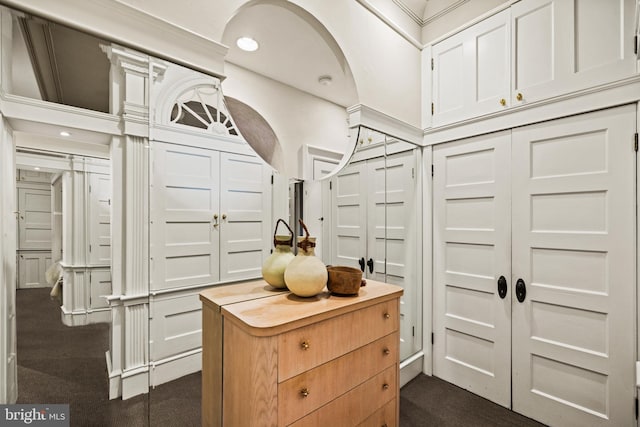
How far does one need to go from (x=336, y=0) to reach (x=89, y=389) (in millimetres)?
2195

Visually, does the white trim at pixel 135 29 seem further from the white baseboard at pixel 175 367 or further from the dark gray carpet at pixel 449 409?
the dark gray carpet at pixel 449 409

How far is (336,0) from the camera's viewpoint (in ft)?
5.85

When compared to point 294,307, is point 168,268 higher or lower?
higher

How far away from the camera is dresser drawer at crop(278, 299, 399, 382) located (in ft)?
3.37

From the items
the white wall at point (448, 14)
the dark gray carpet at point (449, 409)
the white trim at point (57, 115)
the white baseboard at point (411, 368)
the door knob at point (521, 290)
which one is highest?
the white wall at point (448, 14)

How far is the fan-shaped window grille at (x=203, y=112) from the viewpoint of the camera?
47.7 inches

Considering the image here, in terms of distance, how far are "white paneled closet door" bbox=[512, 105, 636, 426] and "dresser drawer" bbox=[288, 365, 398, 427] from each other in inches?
43.0

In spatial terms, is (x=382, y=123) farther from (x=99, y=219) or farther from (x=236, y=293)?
(x=99, y=219)

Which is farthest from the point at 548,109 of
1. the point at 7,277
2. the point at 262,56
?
the point at 7,277

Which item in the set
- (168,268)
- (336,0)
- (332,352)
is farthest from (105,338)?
(336,0)

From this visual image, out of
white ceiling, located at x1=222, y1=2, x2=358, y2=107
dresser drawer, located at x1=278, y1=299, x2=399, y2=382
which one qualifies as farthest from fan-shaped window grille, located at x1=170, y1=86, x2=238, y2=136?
dresser drawer, located at x1=278, y1=299, x2=399, y2=382

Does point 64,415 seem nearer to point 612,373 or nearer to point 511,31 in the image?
point 612,373

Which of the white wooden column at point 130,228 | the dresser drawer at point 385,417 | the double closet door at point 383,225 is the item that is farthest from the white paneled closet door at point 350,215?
the white wooden column at point 130,228

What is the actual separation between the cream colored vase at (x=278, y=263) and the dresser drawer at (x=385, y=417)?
713mm
